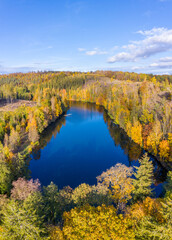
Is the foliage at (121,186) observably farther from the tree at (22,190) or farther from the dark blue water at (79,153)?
the dark blue water at (79,153)

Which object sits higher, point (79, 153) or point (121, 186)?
point (121, 186)

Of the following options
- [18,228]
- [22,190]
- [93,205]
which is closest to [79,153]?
[22,190]

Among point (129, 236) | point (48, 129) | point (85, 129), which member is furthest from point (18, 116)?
point (129, 236)

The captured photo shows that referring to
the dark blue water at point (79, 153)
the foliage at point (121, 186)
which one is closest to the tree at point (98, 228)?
the foliage at point (121, 186)

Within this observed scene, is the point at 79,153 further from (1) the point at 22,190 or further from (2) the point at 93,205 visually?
(2) the point at 93,205

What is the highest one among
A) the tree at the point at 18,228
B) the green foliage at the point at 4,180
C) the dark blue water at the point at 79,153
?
the tree at the point at 18,228

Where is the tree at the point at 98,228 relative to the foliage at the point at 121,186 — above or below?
above

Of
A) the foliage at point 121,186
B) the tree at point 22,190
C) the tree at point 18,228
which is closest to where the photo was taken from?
the tree at point 18,228

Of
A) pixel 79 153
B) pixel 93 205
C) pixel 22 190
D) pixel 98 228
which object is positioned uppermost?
pixel 98 228
